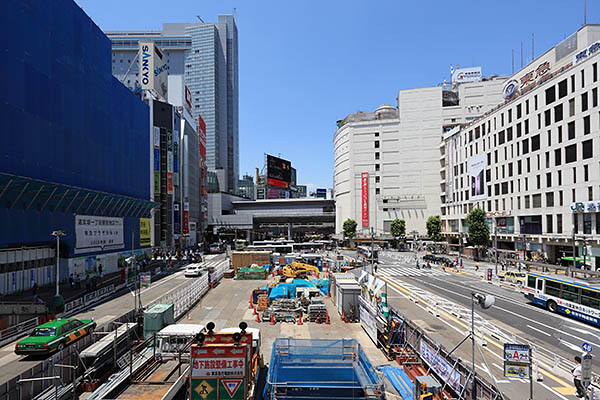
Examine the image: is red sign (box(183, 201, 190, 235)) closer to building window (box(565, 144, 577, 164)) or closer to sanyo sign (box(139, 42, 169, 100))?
sanyo sign (box(139, 42, 169, 100))

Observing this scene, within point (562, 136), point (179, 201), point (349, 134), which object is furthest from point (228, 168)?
point (562, 136)

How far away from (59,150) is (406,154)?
76.9 metres

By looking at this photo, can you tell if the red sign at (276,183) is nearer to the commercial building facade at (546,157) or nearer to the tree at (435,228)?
the tree at (435,228)

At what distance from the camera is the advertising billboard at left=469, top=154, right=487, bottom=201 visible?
209ft

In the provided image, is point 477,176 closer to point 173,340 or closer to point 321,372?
point 321,372

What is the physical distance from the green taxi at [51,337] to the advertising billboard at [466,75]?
11156 centimetres

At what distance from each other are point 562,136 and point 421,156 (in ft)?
145

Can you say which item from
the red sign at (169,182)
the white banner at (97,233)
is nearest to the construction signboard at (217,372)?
the white banner at (97,233)

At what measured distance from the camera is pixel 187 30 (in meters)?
154

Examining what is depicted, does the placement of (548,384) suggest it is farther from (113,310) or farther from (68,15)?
(68,15)

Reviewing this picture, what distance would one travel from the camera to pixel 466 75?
10369 centimetres

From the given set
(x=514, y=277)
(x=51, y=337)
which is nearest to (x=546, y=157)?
(x=514, y=277)

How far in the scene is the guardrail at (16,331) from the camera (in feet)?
57.9

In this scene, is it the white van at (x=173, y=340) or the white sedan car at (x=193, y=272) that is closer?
the white van at (x=173, y=340)
